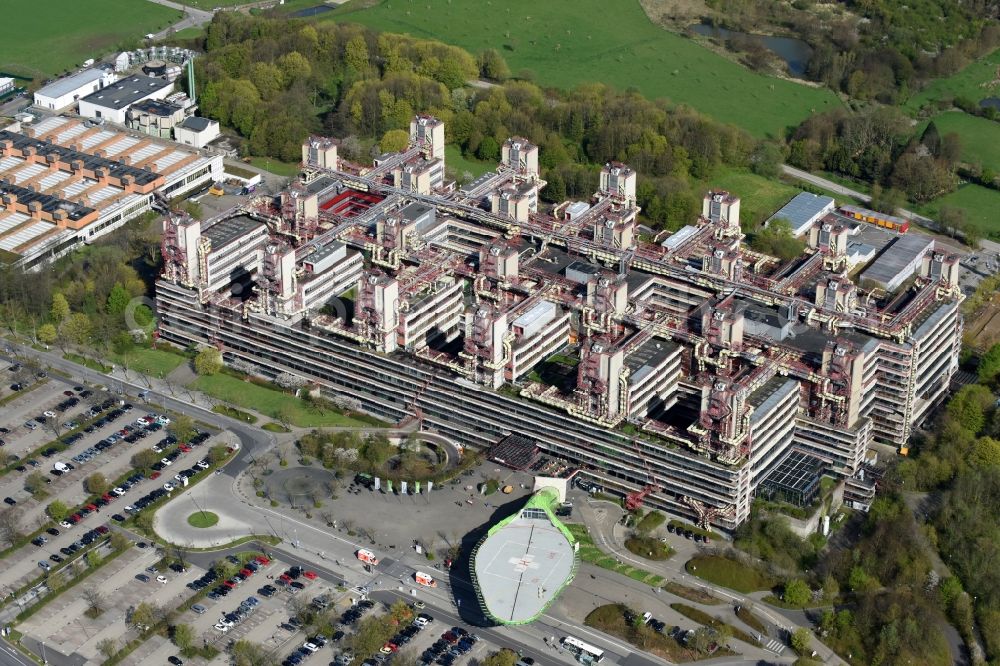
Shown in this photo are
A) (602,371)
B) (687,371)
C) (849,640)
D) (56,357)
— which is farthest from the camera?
(56,357)

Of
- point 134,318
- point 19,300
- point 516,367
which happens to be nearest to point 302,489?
point 516,367

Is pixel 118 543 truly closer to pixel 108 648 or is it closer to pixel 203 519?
pixel 203 519

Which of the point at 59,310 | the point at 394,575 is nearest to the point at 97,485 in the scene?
the point at 394,575

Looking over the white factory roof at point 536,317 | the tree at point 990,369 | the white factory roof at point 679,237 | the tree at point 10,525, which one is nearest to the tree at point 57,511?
the tree at point 10,525

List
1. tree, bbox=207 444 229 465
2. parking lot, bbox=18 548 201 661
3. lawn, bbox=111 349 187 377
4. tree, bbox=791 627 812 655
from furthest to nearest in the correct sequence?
lawn, bbox=111 349 187 377, tree, bbox=207 444 229 465, parking lot, bbox=18 548 201 661, tree, bbox=791 627 812 655

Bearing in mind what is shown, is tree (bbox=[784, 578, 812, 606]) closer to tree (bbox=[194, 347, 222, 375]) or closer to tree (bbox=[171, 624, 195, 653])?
tree (bbox=[171, 624, 195, 653])

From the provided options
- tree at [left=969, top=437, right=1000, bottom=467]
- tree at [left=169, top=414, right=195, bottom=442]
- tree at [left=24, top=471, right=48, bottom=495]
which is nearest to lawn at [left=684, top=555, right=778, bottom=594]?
tree at [left=969, top=437, right=1000, bottom=467]

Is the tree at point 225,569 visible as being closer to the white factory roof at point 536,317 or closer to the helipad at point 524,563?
the helipad at point 524,563

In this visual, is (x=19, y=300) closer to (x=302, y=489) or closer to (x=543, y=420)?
(x=302, y=489)
